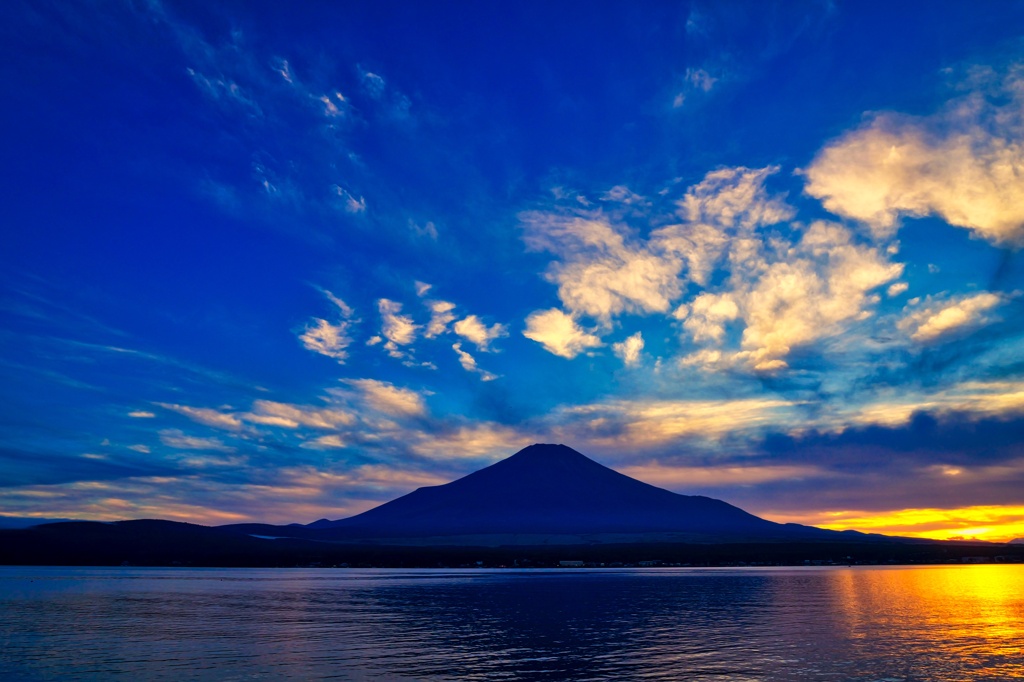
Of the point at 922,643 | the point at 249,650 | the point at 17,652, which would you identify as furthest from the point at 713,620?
the point at 17,652

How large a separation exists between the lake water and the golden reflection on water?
0.24 meters

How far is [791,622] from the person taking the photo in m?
67.9

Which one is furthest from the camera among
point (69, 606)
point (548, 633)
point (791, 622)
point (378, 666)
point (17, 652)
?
point (69, 606)

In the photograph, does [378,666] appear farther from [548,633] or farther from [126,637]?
[126,637]

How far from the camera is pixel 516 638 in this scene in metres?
55.9

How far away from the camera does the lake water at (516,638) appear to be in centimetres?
4169

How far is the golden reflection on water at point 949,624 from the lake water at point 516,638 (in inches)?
9.6

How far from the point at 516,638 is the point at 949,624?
43887 millimetres

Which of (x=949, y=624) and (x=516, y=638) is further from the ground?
(x=949, y=624)

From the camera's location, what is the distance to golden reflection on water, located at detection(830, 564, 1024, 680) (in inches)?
1864

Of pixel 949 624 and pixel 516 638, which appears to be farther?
pixel 949 624

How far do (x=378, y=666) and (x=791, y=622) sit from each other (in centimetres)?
4355

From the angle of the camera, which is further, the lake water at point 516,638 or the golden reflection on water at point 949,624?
the golden reflection on water at point 949,624

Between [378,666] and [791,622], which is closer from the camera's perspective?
[378,666]
